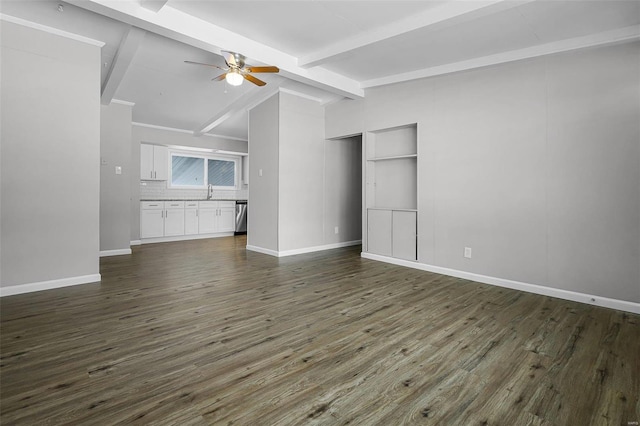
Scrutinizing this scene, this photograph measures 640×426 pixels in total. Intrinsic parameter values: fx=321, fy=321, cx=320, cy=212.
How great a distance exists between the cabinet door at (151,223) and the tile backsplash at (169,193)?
62 cm

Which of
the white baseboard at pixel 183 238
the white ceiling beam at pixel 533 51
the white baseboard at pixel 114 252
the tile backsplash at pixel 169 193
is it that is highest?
the white ceiling beam at pixel 533 51

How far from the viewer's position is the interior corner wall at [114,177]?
5.41 meters

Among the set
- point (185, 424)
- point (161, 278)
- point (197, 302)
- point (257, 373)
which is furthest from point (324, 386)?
point (161, 278)

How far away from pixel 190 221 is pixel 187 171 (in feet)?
4.90

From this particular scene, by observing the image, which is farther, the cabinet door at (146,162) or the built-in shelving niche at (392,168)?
the cabinet door at (146,162)

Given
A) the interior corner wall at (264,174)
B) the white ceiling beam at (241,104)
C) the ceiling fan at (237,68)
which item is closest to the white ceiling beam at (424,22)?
the ceiling fan at (237,68)

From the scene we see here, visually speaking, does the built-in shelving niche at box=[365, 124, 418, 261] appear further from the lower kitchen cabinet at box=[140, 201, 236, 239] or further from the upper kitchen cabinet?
the upper kitchen cabinet

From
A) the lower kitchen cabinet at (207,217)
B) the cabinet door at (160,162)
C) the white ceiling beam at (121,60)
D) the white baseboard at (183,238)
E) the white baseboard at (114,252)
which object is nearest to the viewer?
the white ceiling beam at (121,60)

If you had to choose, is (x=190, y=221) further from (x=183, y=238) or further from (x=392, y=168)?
(x=392, y=168)

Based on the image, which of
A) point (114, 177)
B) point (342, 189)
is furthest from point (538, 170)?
point (114, 177)

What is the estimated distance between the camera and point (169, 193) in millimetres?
7812

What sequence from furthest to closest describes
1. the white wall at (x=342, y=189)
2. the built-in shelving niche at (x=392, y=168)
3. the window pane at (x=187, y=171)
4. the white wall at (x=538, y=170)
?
the window pane at (x=187, y=171), the white wall at (x=342, y=189), the built-in shelving niche at (x=392, y=168), the white wall at (x=538, y=170)

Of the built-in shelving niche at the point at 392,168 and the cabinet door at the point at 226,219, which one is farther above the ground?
the built-in shelving niche at the point at 392,168

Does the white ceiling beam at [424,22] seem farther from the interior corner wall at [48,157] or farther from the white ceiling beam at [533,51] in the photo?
the interior corner wall at [48,157]
